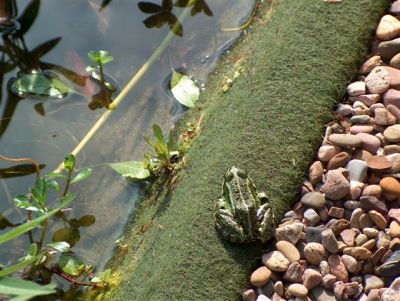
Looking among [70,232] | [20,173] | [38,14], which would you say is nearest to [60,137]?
[20,173]

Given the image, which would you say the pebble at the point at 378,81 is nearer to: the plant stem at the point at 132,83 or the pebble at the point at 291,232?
the pebble at the point at 291,232

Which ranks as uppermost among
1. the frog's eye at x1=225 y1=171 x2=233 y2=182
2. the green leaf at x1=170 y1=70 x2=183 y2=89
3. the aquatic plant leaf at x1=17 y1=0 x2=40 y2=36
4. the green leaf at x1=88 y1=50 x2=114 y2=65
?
the aquatic plant leaf at x1=17 y1=0 x2=40 y2=36

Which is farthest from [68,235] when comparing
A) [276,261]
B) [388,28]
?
[388,28]

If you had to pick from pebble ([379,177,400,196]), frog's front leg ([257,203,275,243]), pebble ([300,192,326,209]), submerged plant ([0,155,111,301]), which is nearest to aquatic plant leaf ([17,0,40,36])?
submerged plant ([0,155,111,301])

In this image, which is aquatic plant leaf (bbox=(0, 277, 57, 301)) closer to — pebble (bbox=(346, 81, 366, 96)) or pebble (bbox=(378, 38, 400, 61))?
pebble (bbox=(346, 81, 366, 96))

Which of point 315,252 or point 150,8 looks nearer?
point 315,252

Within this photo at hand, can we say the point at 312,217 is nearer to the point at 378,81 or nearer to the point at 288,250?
the point at 288,250
